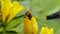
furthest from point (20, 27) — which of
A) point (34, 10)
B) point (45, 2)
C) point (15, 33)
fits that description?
point (45, 2)

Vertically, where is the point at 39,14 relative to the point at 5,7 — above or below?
below

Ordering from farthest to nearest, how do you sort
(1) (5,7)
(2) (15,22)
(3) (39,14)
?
1. (3) (39,14)
2. (2) (15,22)
3. (1) (5,7)

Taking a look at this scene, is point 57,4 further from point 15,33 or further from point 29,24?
point 29,24

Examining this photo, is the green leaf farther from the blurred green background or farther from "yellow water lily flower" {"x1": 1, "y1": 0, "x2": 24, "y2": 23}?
"yellow water lily flower" {"x1": 1, "y1": 0, "x2": 24, "y2": 23}

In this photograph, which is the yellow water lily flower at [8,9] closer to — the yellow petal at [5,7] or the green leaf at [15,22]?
the yellow petal at [5,7]

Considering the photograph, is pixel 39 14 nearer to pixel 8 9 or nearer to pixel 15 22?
pixel 15 22

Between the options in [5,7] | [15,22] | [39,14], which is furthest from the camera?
[39,14]

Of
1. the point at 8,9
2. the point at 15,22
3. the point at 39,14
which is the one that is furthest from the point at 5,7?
the point at 39,14

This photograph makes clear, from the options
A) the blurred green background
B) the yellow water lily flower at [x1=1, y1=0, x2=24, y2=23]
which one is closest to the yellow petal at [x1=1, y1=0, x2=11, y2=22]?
the yellow water lily flower at [x1=1, y1=0, x2=24, y2=23]

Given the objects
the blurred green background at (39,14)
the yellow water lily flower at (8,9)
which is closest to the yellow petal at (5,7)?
the yellow water lily flower at (8,9)
